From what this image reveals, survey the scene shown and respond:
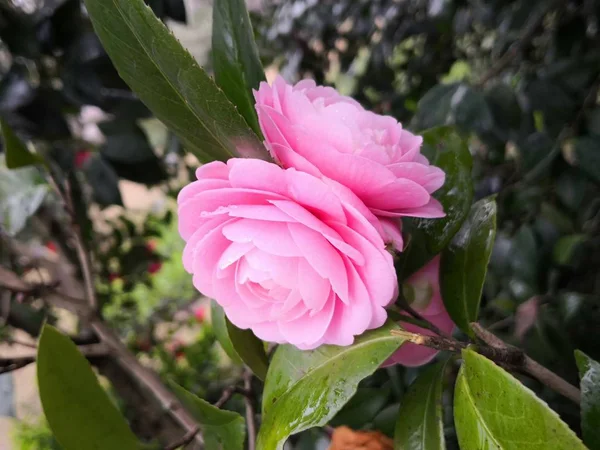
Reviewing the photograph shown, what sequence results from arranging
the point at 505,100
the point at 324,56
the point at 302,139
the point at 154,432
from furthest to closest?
1. the point at 324,56
2. the point at 154,432
3. the point at 505,100
4. the point at 302,139

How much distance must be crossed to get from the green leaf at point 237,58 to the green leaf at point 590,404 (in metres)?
0.23

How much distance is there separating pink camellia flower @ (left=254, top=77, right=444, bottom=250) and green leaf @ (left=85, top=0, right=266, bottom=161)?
0.02m

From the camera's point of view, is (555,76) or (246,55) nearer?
(246,55)

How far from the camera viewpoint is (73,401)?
1.04 feet

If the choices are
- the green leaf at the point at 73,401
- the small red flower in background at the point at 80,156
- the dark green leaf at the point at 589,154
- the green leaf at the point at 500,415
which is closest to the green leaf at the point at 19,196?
the small red flower in background at the point at 80,156

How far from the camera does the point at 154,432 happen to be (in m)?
0.82

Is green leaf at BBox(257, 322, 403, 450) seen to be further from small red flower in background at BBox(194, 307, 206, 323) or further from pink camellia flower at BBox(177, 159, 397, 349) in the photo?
A: small red flower in background at BBox(194, 307, 206, 323)

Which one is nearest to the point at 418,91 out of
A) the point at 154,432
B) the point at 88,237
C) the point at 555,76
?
the point at 555,76

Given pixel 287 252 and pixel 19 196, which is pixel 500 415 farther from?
pixel 19 196

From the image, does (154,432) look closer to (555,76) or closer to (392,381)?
(392,381)

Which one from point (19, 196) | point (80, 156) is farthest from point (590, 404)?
point (80, 156)

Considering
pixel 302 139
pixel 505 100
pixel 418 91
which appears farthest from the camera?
pixel 418 91

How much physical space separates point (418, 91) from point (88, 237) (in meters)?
0.75

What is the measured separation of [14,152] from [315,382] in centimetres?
36
